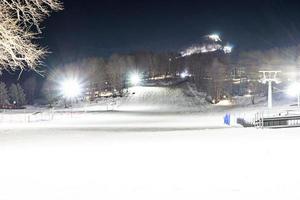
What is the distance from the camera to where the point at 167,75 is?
157 meters

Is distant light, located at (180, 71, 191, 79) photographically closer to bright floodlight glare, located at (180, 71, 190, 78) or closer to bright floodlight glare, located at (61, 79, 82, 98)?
bright floodlight glare, located at (180, 71, 190, 78)

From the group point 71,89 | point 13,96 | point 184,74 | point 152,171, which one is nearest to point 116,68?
point 184,74

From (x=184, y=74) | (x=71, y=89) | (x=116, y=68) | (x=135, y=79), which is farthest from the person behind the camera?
(x=184, y=74)

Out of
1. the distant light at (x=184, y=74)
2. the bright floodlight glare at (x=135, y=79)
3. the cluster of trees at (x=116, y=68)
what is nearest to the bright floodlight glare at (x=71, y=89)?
the cluster of trees at (x=116, y=68)

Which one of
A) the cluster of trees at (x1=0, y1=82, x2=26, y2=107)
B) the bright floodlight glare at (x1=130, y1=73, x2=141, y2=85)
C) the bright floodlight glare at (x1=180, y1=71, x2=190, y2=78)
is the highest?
the bright floodlight glare at (x1=180, y1=71, x2=190, y2=78)

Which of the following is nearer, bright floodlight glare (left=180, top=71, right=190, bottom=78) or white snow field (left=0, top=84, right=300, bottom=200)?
white snow field (left=0, top=84, right=300, bottom=200)

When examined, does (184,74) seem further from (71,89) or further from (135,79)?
(71,89)

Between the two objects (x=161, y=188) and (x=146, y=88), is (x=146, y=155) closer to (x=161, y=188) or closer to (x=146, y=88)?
(x=161, y=188)

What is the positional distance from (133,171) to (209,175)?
2.18m

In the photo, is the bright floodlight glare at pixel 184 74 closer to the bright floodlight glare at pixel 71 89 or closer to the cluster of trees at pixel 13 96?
the bright floodlight glare at pixel 71 89

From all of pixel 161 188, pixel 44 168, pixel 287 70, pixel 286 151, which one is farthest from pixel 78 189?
pixel 287 70

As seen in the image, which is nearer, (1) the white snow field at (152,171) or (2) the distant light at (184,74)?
(1) the white snow field at (152,171)

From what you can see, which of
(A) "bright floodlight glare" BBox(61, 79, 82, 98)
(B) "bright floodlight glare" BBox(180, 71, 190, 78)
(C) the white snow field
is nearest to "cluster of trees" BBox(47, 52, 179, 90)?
(B) "bright floodlight glare" BBox(180, 71, 190, 78)

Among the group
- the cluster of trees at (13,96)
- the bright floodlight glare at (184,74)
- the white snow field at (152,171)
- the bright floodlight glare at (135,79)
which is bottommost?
the white snow field at (152,171)
